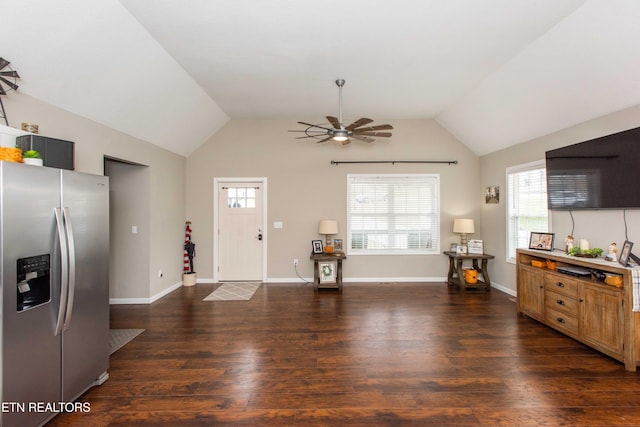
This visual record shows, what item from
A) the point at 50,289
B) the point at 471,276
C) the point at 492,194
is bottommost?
the point at 471,276

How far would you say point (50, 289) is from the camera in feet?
6.21

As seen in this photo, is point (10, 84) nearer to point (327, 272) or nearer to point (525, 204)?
point (327, 272)

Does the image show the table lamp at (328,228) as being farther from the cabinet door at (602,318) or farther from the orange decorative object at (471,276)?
the cabinet door at (602,318)

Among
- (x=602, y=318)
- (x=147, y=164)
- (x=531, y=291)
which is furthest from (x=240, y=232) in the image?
(x=602, y=318)

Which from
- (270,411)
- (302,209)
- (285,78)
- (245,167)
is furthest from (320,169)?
(270,411)

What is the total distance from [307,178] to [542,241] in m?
3.83

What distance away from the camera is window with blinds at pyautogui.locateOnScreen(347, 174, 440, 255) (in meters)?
5.76

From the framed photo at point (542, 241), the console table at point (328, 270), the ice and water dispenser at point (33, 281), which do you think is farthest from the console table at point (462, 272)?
the ice and water dispenser at point (33, 281)

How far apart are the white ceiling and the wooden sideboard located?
1.73m

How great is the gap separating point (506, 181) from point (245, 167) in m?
4.69

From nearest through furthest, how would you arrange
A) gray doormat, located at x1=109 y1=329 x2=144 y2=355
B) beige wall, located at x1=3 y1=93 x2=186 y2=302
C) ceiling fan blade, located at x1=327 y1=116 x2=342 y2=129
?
beige wall, located at x1=3 y1=93 x2=186 y2=302, gray doormat, located at x1=109 y1=329 x2=144 y2=355, ceiling fan blade, located at x1=327 y1=116 x2=342 y2=129

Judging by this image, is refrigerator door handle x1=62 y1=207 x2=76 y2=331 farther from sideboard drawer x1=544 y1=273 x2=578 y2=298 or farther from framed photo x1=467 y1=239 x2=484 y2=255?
→ framed photo x1=467 y1=239 x2=484 y2=255

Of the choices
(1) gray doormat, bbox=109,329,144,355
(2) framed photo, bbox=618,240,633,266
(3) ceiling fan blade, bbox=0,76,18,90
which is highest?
(3) ceiling fan blade, bbox=0,76,18,90

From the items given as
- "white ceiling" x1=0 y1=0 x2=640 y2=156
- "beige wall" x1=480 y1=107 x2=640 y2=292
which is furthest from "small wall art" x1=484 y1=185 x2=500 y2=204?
"white ceiling" x1=0 y1=0 x2=640 y2=156
